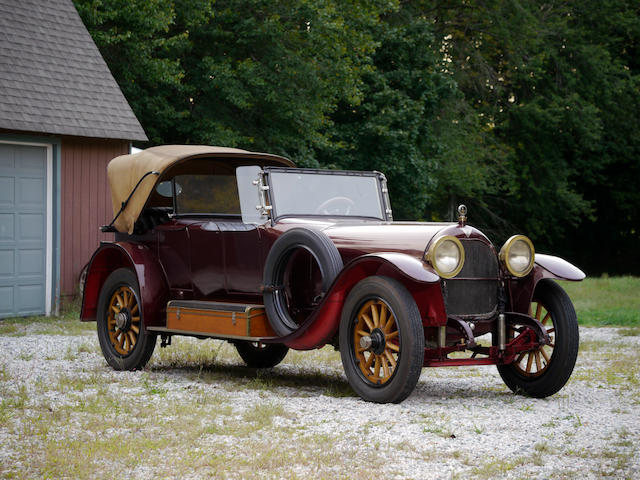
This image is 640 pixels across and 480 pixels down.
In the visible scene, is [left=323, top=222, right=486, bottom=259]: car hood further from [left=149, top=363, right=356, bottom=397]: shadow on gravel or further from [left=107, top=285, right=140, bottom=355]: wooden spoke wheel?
[left=107, top=285, right=140, bottom=355]: wooden spoke wheel

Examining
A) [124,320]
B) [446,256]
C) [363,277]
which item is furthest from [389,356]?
[124,320]

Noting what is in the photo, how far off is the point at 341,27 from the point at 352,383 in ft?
49.7

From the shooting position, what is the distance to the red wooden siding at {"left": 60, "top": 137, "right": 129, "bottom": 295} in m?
14.5

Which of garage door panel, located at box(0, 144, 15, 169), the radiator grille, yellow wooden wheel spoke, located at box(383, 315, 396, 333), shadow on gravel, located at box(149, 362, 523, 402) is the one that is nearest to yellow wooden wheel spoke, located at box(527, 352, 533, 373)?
shadow on gravel, located at box(149, 362, 523, 402)

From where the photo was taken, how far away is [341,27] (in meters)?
20.9

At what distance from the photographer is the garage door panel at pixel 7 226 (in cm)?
1374

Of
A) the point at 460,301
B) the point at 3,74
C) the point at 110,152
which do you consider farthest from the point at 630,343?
the point at 3,74

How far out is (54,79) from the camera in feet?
47.9

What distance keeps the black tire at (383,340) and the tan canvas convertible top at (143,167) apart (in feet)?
7.91

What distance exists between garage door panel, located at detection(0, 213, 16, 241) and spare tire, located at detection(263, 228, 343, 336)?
7.51 m

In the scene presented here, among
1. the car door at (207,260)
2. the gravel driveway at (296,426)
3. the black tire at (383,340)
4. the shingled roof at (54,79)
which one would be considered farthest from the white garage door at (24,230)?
the black tire at (383,340)

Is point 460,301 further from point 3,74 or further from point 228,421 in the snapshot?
point 3,74

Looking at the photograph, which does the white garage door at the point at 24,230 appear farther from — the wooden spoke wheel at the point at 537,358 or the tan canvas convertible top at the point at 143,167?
the wooden spoke wheel at the point at 537,358

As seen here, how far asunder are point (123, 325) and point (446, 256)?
3.58 m
